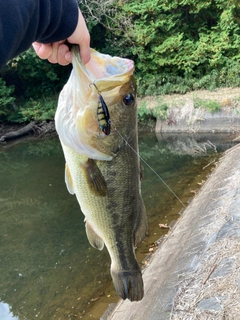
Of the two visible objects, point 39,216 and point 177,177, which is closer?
point 39,216

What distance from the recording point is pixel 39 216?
323 inches

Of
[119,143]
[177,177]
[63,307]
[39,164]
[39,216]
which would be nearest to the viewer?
[119,143]

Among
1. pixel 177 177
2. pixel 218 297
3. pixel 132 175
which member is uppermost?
pixel 132 175

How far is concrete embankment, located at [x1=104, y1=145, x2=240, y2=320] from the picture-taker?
3.25 m

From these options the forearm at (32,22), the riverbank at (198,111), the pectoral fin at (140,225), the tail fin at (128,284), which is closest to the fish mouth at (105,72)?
the forearm at (32,22)

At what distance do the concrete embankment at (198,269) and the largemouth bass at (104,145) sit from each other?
1.50 m

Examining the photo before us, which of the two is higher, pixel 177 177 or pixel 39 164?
pixel 177 177

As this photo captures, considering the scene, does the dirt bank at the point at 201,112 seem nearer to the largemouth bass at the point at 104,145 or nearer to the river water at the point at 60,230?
the river water at the point at 60,230

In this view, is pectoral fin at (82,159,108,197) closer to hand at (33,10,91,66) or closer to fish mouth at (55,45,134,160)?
fish mouth at (55,45,134,160)

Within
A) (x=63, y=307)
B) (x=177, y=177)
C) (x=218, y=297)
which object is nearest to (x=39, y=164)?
(x=177, y=177)

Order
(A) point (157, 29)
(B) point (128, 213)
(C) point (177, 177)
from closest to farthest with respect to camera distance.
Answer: (B) point (128, 213)
(C) point (177, 177)
(A) point (157, 29)

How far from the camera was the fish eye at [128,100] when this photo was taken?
70.9 inches

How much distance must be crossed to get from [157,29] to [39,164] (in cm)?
857

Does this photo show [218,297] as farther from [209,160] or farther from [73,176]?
[209,160]
